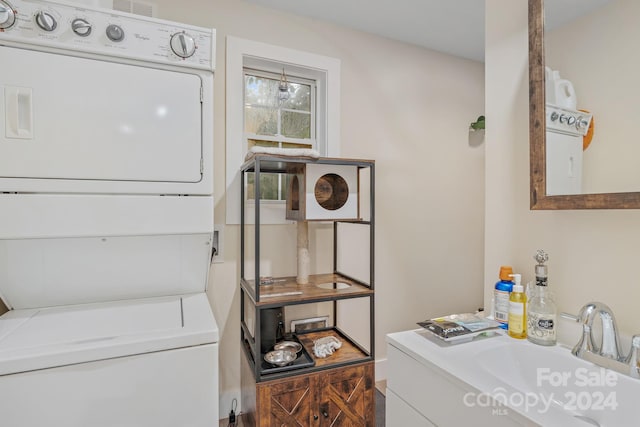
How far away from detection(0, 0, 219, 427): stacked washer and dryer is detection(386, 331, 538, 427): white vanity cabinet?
25.2 inches

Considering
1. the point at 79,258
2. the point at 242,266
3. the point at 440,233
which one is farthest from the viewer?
the point at 440,233

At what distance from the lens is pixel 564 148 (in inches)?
41.4

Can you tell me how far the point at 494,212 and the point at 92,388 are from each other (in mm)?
1552

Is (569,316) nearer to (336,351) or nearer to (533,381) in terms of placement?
(533,381)

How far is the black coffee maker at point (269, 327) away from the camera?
177 cm

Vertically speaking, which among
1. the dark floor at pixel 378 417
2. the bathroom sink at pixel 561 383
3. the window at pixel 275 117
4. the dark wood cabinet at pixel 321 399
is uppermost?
the window at pixel 275 117

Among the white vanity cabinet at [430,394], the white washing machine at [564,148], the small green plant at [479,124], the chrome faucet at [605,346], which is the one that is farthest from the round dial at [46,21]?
the small green plant at [479,124]

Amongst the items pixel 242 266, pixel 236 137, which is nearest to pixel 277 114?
pixel 236 137

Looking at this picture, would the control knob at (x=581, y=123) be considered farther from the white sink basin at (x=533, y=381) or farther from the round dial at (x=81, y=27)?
the round dial at (x=81, y=27)

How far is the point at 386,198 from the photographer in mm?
→ 2465

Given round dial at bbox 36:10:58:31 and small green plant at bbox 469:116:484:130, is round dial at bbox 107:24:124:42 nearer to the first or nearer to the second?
round dial at bbox 36:10:58:31

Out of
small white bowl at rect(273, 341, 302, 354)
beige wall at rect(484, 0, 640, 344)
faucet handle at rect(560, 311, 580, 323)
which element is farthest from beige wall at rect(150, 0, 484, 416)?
faucet handle at rect(560, 311, 580, 323)

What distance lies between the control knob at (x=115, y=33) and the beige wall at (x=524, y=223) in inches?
56.2

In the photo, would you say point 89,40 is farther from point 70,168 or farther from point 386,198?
point 386,198
